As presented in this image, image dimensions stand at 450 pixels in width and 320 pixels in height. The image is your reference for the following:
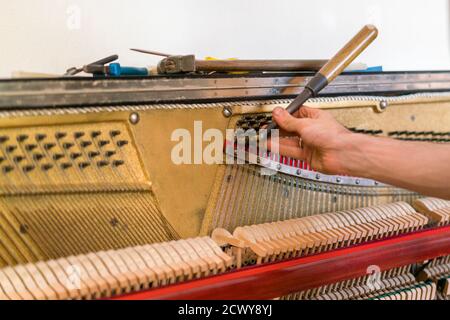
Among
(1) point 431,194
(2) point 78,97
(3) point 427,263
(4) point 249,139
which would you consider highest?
(2) point 78,97

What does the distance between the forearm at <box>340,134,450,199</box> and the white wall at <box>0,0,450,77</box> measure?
1.20m

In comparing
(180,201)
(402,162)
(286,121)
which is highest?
(286,121)

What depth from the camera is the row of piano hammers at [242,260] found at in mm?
1519

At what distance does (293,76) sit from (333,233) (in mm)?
593

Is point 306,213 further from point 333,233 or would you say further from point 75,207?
point 75,207

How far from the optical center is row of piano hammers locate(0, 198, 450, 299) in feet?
4.98

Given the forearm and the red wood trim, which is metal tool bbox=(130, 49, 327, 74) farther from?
the red wood trim

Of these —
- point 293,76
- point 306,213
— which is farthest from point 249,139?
point 306,213

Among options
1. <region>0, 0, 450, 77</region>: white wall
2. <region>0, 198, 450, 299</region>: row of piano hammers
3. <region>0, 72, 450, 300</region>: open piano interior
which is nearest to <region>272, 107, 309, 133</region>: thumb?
<region>0, 72, 450, 300</region>: open piano interior

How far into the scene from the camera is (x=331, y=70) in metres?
1.87

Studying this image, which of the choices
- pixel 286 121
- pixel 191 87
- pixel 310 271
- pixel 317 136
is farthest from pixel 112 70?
pixel 310 271

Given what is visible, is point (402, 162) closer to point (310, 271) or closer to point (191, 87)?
point (310, 271)

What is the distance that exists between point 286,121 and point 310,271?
0.51 metres

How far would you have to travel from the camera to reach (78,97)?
1.60m
